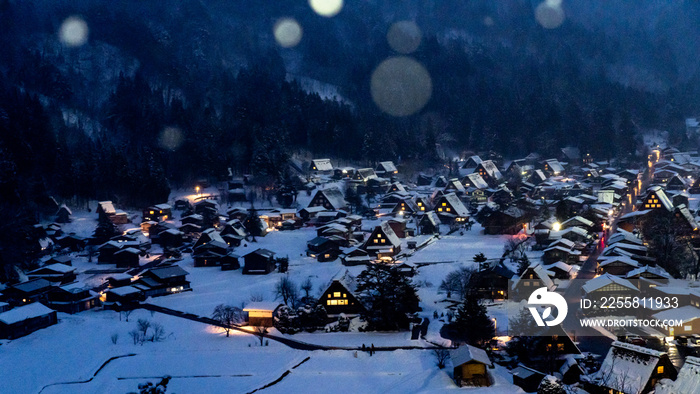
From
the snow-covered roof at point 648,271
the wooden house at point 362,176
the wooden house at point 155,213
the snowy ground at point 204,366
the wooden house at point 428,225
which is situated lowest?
the snowy ground at point 204,366

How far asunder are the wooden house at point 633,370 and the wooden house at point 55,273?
109 feet

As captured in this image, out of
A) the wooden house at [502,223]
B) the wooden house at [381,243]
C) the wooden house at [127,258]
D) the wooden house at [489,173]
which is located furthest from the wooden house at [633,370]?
the wooden house at [489,173]

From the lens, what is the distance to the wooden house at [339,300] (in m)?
31.0

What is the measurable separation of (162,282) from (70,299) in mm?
5430

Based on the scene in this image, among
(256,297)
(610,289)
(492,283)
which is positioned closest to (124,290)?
(256,297)

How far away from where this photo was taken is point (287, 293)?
32281mm

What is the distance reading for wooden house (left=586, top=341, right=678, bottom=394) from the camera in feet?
65.5

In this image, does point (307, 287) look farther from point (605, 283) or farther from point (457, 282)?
point (605, 283)

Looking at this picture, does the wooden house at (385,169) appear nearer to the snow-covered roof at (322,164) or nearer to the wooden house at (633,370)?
the snow-covered roof at (322,164)

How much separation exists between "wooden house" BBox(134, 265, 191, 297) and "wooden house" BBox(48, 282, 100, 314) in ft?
9.93

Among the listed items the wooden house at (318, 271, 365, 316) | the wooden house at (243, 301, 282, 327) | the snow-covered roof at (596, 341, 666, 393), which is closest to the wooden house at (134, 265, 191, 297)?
the wooden house at (243, 301, 282, 327)

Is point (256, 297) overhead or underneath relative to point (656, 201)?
underneath

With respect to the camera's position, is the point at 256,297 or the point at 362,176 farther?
the point at 362,176

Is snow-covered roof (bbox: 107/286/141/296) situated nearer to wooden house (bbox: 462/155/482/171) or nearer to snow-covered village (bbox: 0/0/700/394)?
snow-covered village (bbox: 0/0/700/394)
